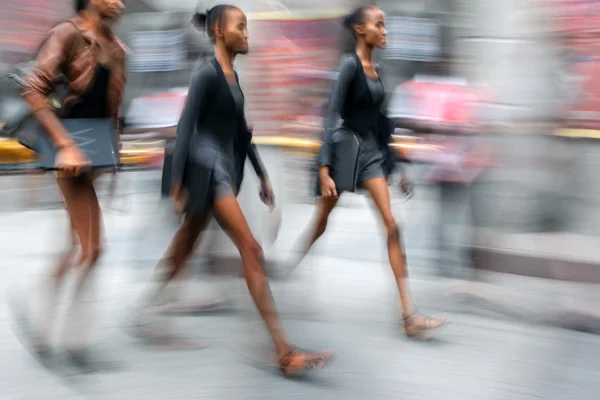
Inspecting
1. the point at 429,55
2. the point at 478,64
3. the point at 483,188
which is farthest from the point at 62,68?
the point at 429,55

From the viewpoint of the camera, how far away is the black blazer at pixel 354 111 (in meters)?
5.16

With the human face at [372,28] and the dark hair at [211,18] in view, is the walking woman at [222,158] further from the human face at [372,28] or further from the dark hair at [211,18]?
the human face at [372,28]

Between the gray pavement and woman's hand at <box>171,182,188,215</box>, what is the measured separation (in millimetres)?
451

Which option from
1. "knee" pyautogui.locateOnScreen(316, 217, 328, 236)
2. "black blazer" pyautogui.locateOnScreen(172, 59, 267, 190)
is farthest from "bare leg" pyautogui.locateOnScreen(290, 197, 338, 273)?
"black blazer" pyautogui.locateOnScreen(172, 59, 267, 190)

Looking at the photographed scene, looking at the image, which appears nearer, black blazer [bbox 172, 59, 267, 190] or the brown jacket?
the brown jacket

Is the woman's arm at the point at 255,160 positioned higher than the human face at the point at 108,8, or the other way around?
the human face at the point at 108,8

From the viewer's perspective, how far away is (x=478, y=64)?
25.3ft

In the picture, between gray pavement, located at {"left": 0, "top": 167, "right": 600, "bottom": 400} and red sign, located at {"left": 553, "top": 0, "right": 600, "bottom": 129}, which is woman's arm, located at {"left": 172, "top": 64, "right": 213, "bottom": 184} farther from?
red sign, located at {"left": 553, "top": 0, "right": 600, "bottom": 129}

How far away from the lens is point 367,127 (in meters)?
5.29

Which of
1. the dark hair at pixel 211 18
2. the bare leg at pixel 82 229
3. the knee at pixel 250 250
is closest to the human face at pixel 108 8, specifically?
the dark hair at pixel 211 18

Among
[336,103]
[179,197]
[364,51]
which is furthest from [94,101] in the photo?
[364,51]

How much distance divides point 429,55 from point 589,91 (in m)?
3.70

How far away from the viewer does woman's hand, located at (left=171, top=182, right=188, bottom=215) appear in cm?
444

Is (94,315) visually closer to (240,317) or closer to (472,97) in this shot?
(240,317)
